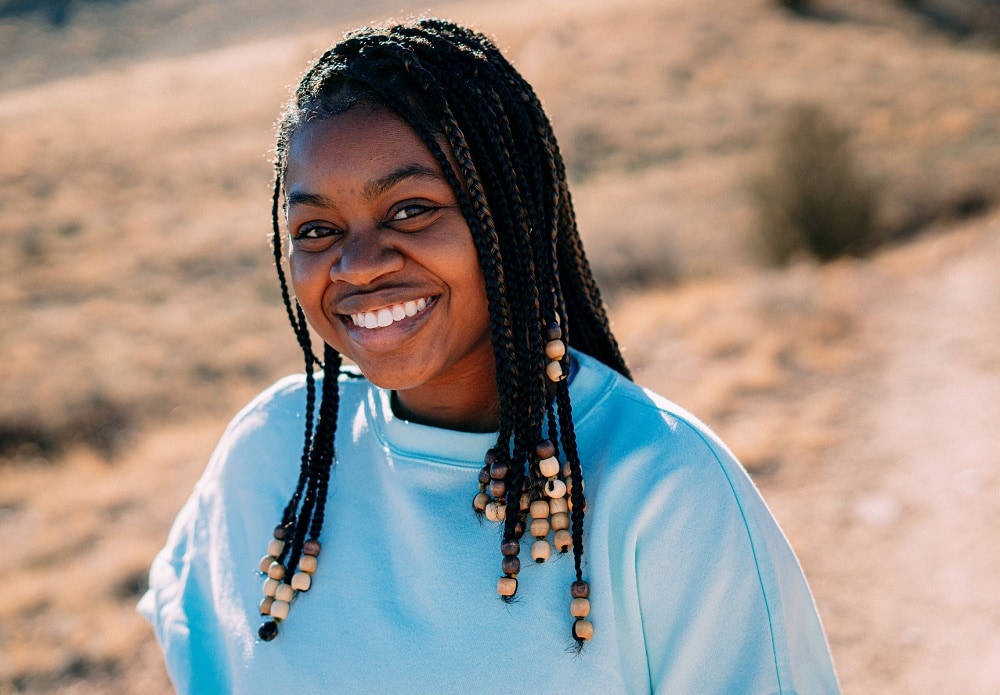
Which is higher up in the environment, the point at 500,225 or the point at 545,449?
the point at 500,225

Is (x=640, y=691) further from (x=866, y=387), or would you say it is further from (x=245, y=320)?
(x=245, y=320)

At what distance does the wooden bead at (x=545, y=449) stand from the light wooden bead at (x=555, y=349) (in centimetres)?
16

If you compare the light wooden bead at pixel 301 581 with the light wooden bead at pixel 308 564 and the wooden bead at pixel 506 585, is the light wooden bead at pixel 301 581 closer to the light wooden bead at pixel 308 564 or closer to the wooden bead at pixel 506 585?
the light wooden bead at pixel 308 564

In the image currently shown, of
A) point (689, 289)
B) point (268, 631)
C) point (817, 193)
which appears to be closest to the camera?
point (268, 631)

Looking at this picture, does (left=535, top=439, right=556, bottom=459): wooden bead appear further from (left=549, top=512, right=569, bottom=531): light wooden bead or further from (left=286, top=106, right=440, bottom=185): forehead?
(left=286, top=106, right=440, bottom=185): forehead

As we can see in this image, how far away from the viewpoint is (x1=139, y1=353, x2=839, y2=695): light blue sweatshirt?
136cm

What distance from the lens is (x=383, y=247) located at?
158 cm

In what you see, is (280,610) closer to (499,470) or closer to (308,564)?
(308,564)

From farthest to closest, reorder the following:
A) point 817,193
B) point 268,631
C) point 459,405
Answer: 1. point 817,193
2. point 459,405
3. point 268,631

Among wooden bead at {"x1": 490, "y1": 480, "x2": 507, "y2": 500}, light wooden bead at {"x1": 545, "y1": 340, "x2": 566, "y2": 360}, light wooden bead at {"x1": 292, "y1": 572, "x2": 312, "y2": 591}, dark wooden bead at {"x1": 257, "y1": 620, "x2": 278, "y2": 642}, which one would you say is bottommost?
dark wooden bead at {"x1": 257, "y1": 620, "x2": 278, "y2": 642}

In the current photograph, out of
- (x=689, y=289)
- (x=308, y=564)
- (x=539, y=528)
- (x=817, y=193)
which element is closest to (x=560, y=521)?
(x=539, y=528)

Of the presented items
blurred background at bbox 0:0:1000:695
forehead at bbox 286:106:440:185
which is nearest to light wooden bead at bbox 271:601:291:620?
forehead at bbox 286:106:440:185

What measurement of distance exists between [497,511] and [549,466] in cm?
13

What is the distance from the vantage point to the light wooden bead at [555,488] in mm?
1488
